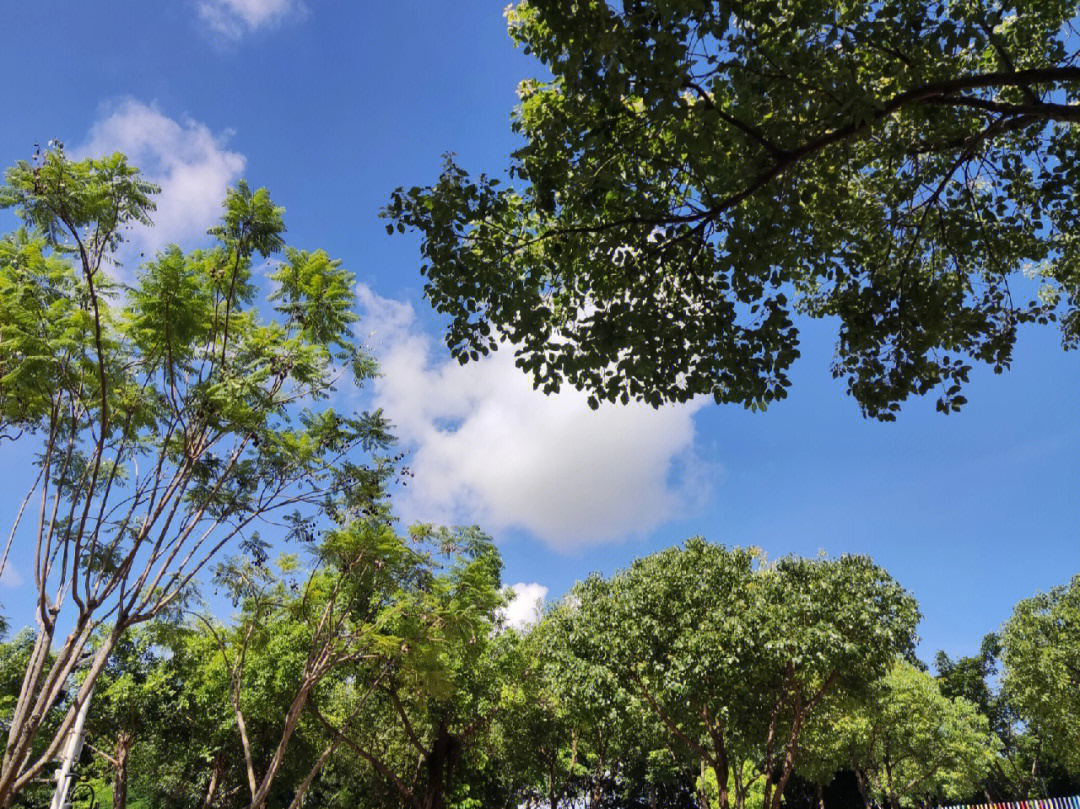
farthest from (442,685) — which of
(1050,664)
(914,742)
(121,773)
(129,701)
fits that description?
(914,742)

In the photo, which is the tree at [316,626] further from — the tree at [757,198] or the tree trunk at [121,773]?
the tree at [757,198]

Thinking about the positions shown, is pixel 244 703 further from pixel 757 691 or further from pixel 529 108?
pixel 529 108

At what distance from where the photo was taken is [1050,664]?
2417 centimetres

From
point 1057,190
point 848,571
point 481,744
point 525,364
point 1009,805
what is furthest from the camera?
point 1009,805

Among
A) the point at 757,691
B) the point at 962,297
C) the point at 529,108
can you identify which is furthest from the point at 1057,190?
the point at 757,691

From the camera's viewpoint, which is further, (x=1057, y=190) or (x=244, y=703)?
(x=244, y=703)

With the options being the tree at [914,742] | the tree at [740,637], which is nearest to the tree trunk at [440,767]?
the tree at [740,637]

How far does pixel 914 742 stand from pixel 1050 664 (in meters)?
9.81

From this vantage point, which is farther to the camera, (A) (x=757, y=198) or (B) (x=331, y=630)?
(B) (x=331, y=630)

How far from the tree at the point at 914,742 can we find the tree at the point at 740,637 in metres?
9.39

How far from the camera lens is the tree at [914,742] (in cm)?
2806

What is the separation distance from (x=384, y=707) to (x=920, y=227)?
22.3m

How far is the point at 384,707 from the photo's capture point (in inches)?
923

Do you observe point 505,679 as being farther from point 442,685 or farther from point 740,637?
point 740,637
